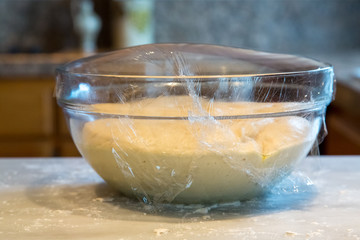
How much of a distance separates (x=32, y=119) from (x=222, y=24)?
1.03m

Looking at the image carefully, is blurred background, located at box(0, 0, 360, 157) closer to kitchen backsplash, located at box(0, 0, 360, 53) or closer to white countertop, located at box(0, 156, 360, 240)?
kitchen backsplash, located at box(0, 0, 360, 53)

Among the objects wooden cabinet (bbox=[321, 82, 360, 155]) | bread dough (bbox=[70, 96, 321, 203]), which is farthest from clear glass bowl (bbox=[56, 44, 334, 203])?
wooden cabinet (bbox=[321, 82, 360, 155])

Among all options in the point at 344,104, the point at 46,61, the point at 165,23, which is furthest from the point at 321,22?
the point at 46,61

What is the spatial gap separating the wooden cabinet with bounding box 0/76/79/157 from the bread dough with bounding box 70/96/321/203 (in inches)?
53.2

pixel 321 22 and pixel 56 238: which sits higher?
pixel 321 22

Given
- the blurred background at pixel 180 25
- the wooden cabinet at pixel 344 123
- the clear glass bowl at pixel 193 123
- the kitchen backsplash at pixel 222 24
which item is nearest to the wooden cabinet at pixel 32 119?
the blurred background at pixel 180 25

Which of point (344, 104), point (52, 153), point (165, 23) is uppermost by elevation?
point (165, 23)

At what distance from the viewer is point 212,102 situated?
0.59 m

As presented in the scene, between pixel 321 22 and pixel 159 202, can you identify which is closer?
pixel 159 202

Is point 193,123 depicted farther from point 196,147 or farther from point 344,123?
point 344,123

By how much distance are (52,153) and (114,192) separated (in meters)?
1.32

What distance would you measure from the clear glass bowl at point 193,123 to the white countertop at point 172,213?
0.03 meters

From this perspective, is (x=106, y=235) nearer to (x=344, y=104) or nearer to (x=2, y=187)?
(x=2, y=187)

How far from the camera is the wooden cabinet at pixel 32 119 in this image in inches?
76.6
